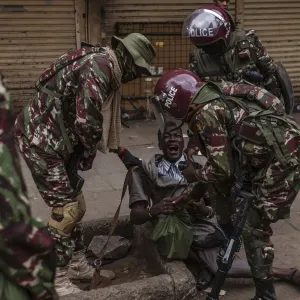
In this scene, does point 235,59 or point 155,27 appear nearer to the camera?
point 235,59

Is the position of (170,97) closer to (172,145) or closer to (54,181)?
(172,145)

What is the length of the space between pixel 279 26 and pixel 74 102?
23.2 feet

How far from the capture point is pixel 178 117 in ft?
11.7

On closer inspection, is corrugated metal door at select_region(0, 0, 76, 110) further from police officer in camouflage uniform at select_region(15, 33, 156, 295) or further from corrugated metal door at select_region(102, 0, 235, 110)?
police officer in camouflage uniform at select_region(15, 33, 156, 295)

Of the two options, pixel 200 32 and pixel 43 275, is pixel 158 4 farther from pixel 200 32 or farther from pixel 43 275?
pixel 43 275

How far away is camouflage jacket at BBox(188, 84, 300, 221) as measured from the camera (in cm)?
338

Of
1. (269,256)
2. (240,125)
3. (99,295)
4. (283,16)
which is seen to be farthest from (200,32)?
(283,16)

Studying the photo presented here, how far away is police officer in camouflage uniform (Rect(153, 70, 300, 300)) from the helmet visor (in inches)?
50.6

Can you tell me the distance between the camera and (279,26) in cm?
998

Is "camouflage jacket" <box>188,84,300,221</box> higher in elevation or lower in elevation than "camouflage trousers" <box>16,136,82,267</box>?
higher

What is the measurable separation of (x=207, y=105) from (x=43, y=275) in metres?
1.91

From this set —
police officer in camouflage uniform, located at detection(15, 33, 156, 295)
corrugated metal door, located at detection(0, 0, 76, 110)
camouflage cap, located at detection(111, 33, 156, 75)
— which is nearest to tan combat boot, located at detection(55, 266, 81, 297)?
police officer in camouflage uniform, located at detection(15, 33, 156, 295)

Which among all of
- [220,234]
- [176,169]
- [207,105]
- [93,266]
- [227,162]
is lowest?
[93,266]

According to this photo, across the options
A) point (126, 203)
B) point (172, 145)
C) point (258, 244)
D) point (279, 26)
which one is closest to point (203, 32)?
point (172, 145)
